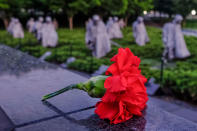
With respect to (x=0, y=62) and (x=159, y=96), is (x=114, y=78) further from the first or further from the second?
(x=159, y=96)

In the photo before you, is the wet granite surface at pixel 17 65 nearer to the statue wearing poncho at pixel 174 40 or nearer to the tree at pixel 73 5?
the statue wearing poncho at pixel 174 40

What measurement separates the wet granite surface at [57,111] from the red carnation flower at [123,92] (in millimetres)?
41

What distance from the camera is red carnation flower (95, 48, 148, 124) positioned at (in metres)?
0.93

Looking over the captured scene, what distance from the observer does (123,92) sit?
36.9 inches

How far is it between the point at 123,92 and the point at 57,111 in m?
0.33

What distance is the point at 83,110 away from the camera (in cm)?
113

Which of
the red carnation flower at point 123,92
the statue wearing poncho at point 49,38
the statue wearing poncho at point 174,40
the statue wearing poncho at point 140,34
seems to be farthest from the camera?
the statue wearing poncho at point 140,34

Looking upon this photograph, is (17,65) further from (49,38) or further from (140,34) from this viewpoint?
(140,34)

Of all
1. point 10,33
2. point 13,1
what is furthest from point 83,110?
point 13,1

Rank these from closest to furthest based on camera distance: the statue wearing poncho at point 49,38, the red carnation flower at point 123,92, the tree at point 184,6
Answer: the red carnation flower at point 123,92
the statue wearing poncho at point 49,38
the tree at point 184,6

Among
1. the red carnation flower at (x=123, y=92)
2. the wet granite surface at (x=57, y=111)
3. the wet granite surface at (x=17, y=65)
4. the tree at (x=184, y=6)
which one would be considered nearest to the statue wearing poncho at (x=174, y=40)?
the wet granite surface at (x=17, y=65)

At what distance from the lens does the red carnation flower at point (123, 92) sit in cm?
93

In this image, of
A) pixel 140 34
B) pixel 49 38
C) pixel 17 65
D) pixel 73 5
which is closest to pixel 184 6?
pixel 73 5

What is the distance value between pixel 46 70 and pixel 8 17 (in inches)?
1092
